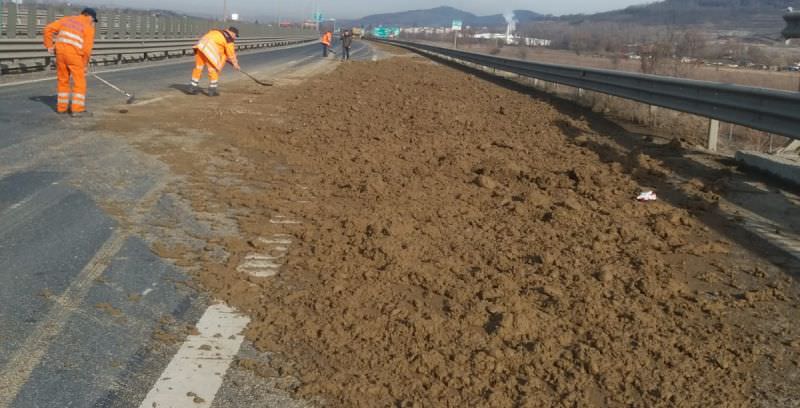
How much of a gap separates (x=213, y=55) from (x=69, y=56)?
16.7 feet

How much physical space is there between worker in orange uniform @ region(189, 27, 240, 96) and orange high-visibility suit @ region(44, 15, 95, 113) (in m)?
4.59

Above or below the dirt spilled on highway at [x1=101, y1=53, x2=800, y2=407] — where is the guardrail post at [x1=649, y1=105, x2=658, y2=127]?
above

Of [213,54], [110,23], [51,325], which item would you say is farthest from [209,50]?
[110,23]

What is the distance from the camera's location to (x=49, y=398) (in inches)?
130

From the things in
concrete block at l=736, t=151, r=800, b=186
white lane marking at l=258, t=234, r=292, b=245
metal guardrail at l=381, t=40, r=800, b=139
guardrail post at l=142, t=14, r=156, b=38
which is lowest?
white lane marking at l=258, t=234, r=292, b=245

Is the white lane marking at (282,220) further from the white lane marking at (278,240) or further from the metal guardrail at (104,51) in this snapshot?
the metal guardrail at (104,51)

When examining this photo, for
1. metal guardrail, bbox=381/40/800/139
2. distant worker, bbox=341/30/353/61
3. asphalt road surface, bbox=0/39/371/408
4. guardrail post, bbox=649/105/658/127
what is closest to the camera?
asphalt road surface, bbox=0/39/371/408

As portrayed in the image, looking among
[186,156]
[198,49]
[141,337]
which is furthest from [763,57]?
[141,337]

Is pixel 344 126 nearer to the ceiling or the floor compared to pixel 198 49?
nearer to the floor

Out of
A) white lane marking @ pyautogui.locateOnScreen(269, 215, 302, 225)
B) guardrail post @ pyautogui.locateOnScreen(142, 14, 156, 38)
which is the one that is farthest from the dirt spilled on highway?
guardrail post @ pyautogui.locateOnScreen(142, 14, 156, 38)

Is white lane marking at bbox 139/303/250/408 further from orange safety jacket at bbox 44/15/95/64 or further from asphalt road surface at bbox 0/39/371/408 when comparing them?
orange safety jacket at bbox 44/15/95/64

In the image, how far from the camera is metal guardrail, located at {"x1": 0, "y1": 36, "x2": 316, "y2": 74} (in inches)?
765

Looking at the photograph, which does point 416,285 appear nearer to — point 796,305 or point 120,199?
point 796,305

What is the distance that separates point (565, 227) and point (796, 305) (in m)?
1.96
